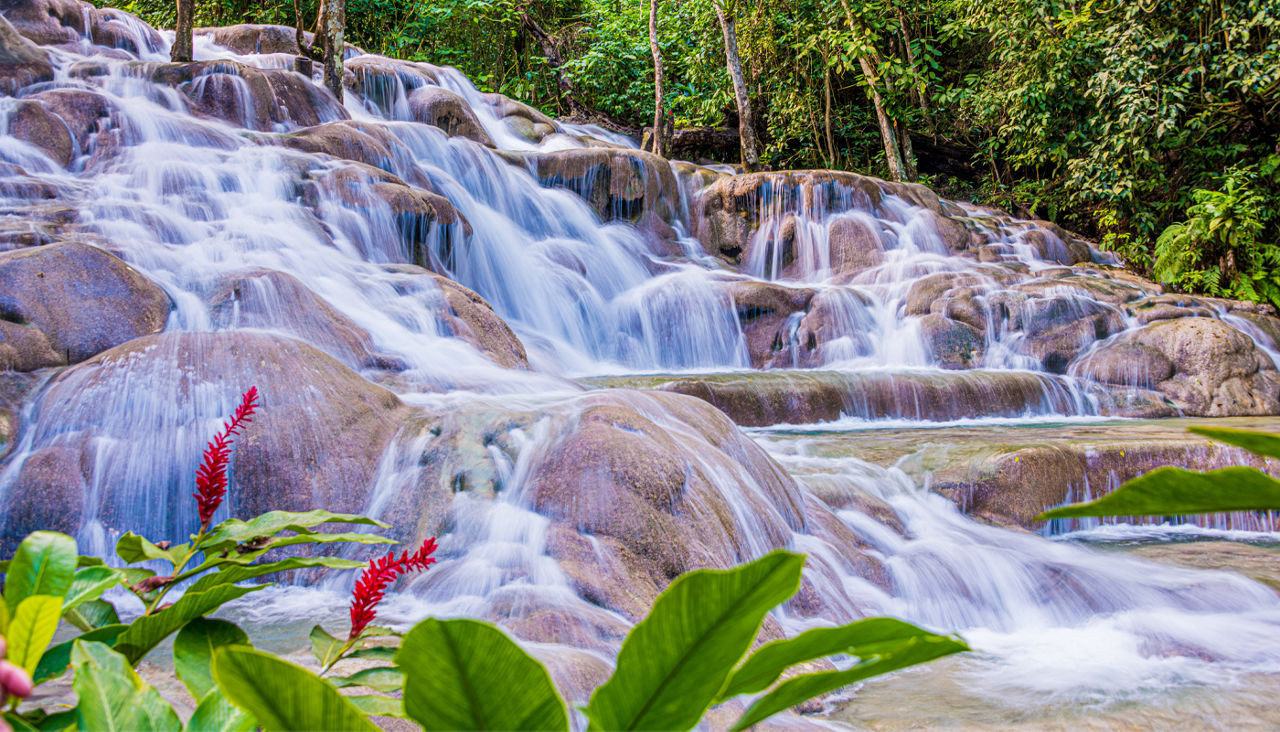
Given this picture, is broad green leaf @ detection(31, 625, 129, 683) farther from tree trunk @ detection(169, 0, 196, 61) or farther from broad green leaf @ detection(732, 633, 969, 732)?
tree trunk @ detection(169, 0, 196, 61)

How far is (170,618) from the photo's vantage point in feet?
2.39

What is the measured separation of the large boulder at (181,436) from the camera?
3461 millimetres

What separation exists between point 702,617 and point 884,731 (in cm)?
245

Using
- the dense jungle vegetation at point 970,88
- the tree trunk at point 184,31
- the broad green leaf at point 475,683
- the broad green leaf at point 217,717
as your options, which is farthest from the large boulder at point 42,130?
the dense jungle vegetation at point 970,88

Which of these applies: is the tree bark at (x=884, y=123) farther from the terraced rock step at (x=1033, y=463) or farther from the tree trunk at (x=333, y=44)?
the terraced rock step at (x=1033, y=463)

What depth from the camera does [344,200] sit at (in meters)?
7.89

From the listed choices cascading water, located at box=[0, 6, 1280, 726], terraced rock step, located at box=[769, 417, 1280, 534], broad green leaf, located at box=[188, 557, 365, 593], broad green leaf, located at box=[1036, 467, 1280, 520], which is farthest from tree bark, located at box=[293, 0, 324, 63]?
broad green leaf, located at box=[1036, 467, 1280, 520]

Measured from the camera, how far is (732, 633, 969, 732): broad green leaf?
17.3 inches

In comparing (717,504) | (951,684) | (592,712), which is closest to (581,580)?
(717,504)

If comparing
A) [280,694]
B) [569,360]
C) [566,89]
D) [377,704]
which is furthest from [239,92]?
[280,694]

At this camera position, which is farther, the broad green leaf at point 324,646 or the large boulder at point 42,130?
the large boulder at point 42,130

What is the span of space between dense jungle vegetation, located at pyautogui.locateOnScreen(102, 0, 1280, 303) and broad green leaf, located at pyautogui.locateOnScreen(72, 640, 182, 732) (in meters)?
13.7

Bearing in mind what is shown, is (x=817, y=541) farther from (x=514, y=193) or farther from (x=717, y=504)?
(x=514, y=193)

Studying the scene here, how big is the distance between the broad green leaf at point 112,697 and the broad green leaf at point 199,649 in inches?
3.1
